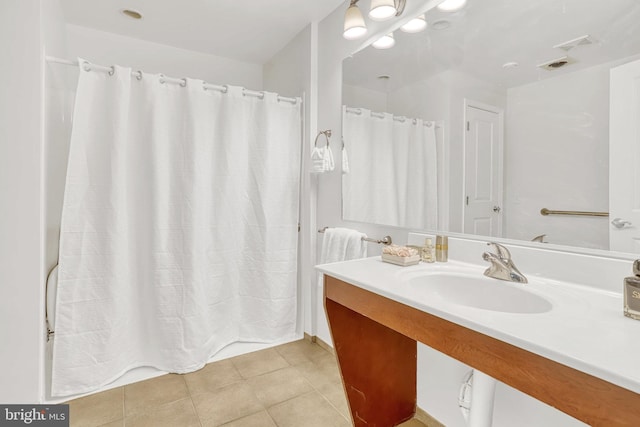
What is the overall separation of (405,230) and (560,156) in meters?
0.76

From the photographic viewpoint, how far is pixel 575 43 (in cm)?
109

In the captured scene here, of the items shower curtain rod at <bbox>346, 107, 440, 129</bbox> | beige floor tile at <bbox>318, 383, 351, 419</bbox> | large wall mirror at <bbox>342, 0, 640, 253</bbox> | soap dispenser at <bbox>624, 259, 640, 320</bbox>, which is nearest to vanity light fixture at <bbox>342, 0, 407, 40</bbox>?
large wall mirror at <bbox>342, 0, 640, 253</bbox>

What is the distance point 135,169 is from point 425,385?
2043 mm

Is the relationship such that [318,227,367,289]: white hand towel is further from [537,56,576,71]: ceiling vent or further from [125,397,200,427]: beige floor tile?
[537,56,576,71]: ceiling vent

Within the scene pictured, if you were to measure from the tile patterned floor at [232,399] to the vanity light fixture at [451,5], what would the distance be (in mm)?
1990

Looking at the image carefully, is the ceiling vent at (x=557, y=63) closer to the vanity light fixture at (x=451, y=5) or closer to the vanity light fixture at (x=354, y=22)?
the vanity light fixture at (x=451, y=5)

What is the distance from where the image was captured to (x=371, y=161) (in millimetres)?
1962

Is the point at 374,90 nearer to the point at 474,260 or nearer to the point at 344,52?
the point at 344,52

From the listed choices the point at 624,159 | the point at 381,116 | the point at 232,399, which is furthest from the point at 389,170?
the point at 232,399

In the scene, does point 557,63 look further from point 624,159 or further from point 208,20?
point 208,20

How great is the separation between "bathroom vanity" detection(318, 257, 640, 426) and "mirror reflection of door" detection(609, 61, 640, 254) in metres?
0.20

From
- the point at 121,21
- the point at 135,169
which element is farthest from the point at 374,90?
the point at 121,21

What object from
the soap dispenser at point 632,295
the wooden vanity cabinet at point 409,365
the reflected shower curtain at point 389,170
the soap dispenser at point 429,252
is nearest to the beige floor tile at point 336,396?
the wooden vanity cabinet at point 409,365

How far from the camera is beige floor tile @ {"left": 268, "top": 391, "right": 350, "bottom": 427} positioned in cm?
157
